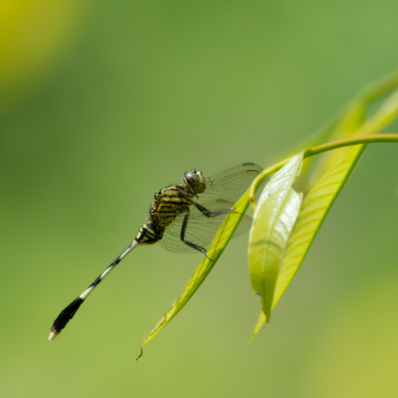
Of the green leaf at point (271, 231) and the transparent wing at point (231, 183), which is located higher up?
the green leaf at point (271, 231)

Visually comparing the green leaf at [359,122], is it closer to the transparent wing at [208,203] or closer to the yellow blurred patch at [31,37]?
the transparent wing at [208,203]

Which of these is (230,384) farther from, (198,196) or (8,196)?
(8,196)

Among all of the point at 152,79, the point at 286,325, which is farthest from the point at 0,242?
the point at 286,325

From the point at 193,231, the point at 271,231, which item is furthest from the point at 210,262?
the point at 193,231

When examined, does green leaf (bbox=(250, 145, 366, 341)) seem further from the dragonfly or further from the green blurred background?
the green blurred background

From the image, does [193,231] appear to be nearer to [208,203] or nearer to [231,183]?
[208,203]

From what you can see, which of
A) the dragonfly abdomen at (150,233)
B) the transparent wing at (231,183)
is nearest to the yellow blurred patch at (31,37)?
the dragonfly abdomen at (150,233)

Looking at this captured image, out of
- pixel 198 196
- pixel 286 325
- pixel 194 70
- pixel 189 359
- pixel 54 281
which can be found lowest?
pixel 286 325
